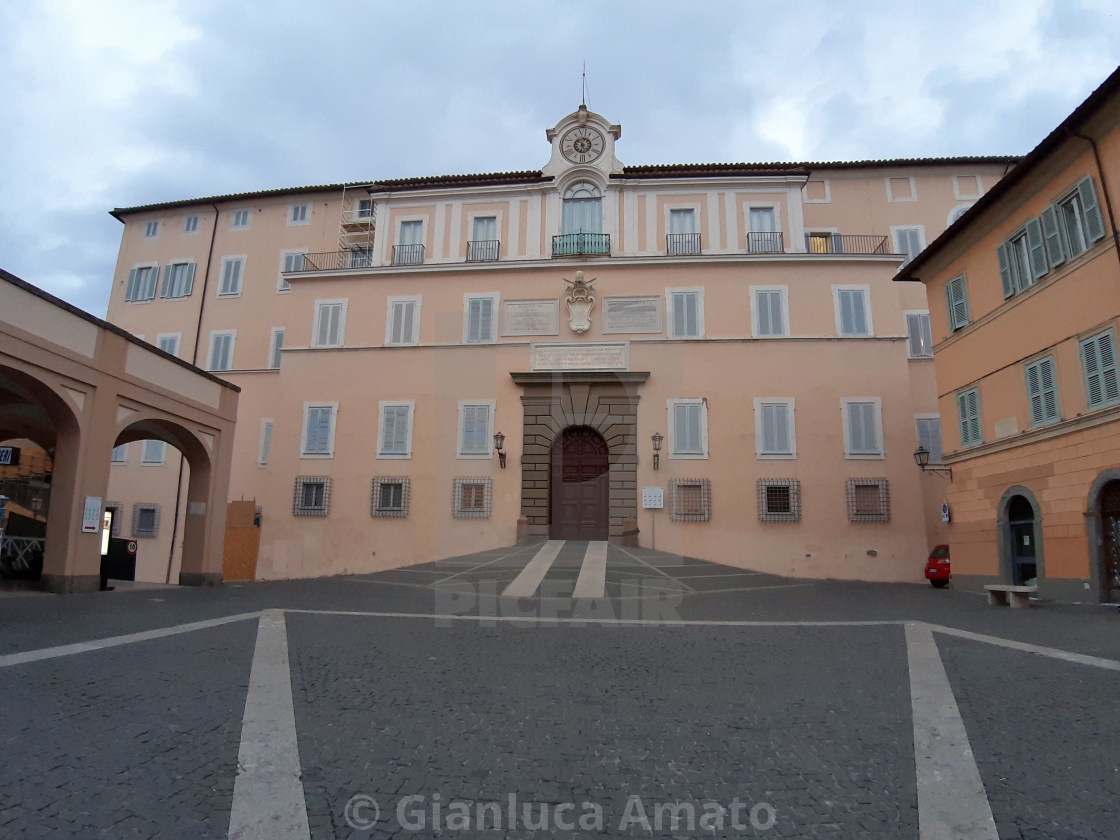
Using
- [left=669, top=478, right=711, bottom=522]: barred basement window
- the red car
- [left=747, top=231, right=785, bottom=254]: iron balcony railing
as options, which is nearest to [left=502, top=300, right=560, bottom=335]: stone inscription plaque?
[left=669, top=478, right=711, bottom=522]: barred basement window

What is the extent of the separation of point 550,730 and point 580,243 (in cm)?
2042

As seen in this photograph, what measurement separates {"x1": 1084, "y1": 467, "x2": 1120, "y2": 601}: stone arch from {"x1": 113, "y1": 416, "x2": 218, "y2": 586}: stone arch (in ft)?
56.0

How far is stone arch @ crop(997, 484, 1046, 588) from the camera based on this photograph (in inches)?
508

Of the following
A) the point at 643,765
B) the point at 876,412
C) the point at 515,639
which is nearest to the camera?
the point at 643,765

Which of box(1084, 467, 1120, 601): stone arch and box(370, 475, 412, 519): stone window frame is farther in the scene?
box(370, 475, 412, 519): stone window frame

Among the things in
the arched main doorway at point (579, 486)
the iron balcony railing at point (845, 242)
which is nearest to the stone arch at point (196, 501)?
the arched main doorway at point (579, 486)

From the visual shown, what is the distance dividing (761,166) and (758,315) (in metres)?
5.68

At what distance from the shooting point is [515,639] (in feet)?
23.3

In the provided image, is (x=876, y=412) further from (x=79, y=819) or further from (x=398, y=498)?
(x=79, y=819)

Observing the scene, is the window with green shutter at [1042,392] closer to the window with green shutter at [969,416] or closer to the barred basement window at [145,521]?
the window with green shutter at [969,416]

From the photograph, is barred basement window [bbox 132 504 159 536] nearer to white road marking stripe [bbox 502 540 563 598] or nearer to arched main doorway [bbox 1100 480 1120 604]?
white road marking stripe [bbox 502 540 563 598]

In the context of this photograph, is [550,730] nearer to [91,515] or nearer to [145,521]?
[91,515]

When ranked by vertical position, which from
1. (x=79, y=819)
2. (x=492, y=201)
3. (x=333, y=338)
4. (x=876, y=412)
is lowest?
(x=79, y=819)

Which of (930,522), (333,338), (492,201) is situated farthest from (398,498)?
(930,522)
